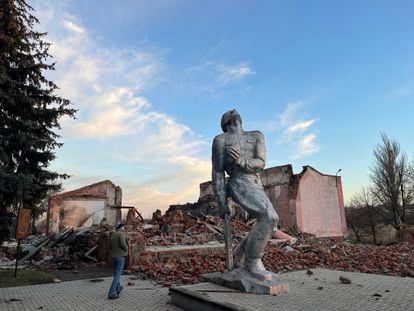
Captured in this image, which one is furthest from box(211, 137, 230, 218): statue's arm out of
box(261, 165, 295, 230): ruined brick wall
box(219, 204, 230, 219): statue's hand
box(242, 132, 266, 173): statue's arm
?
box(261, 165, 295, 230): ruined brick wall

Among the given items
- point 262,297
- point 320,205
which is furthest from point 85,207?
point 262,297

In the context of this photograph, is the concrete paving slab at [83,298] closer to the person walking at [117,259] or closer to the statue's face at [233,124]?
the person walking at [117,259]

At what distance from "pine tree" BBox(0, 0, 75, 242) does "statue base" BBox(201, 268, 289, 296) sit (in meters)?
6.40

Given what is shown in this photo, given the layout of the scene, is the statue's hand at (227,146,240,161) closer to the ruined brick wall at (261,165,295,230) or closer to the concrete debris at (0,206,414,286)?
the concrete debris at (0,206,414,286)

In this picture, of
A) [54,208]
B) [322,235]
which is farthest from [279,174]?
[54,208]

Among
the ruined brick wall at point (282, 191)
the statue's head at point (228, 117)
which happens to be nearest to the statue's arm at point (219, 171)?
the statue's head at point (228, 117)

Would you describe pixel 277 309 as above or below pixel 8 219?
below

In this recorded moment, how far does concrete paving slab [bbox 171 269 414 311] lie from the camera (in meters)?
4.21

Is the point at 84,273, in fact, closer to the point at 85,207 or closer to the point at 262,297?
the point at 262,297

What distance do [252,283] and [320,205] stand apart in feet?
61.8

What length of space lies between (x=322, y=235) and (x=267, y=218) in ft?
60.7

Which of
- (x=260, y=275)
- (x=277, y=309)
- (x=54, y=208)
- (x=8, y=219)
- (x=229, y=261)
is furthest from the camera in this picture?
(x=54, y=208)

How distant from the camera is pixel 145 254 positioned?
1032 cm

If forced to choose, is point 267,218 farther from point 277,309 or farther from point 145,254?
point 145,254
